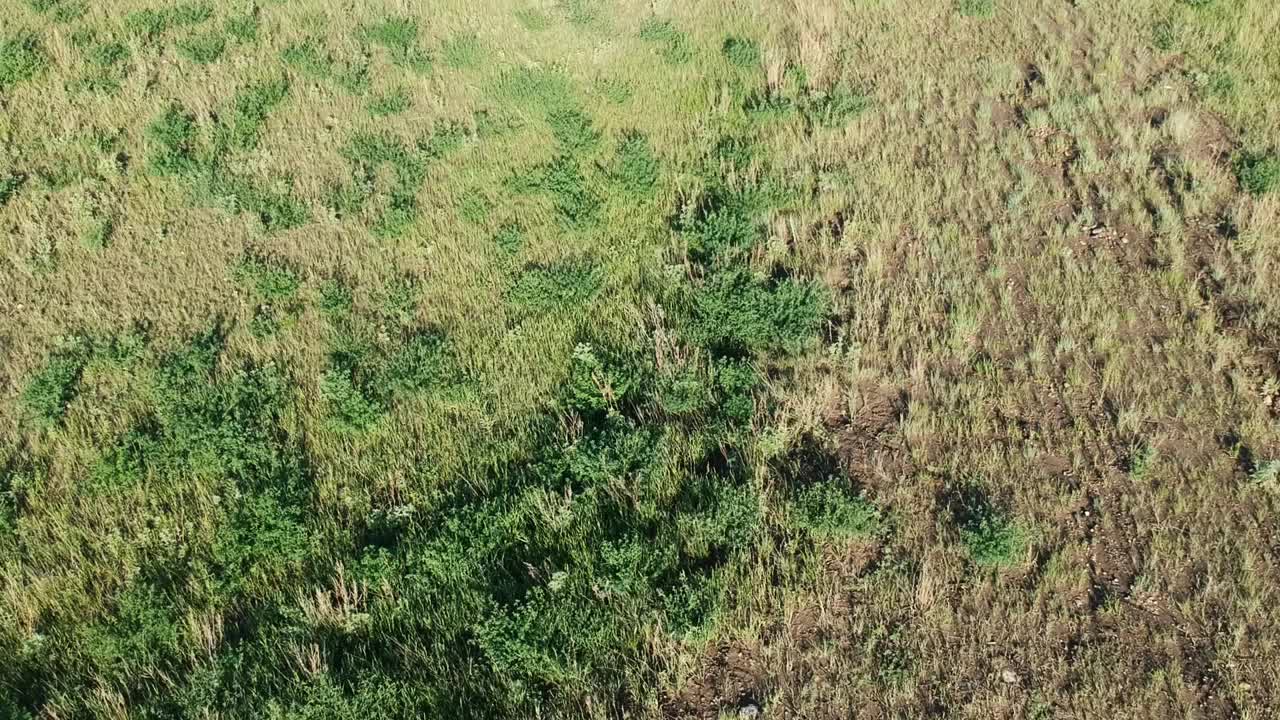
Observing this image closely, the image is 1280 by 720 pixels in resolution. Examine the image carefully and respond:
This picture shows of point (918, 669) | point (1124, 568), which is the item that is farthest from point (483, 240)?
point (1124, 568)

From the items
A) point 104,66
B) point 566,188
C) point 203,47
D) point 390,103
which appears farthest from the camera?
point 203,47

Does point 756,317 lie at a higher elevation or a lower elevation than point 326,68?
lower

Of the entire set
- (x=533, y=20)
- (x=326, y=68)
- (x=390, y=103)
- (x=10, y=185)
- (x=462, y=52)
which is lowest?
(x=10, y=185)

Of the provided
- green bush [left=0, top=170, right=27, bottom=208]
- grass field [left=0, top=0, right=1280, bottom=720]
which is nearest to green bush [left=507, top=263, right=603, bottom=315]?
grass field [left=0, top=0, right=1280, bottom=720]

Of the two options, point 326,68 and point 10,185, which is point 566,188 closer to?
point 326,68

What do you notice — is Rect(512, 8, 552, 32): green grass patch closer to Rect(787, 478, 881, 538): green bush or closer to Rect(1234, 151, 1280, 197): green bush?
Rect(787, 478, 881, 538): green bush

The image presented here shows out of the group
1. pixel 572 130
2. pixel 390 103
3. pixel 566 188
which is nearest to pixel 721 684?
pixel 566 188

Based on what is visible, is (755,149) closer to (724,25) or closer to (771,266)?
(771,266)

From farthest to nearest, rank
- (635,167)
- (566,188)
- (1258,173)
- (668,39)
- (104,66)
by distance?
1. (668,39)
2. (104,66)
3. (635,167)
4. (566,188)
5. (1258,173)

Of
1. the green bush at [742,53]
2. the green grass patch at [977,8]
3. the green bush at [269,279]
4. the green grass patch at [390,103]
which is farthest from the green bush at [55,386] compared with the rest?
the green grass patch at [977,8]
